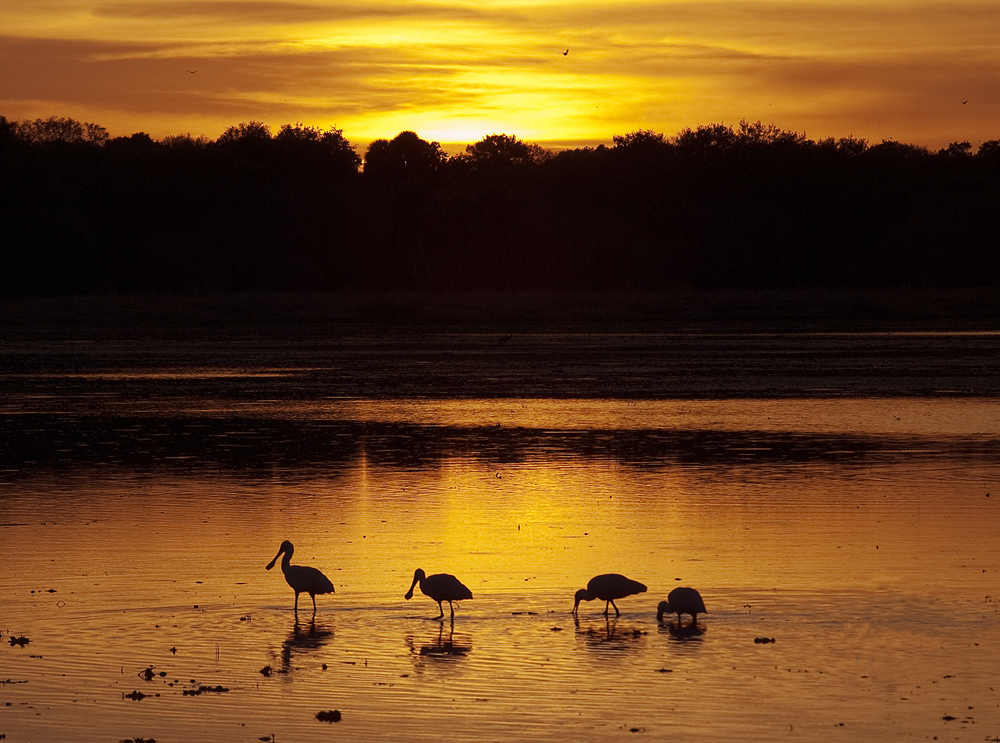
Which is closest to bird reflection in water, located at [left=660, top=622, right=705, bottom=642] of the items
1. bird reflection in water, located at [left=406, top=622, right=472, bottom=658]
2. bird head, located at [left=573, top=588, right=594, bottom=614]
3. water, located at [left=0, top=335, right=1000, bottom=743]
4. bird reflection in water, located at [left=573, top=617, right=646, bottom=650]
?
water, located at [left=0, top=335, right=1000, bottom=743]

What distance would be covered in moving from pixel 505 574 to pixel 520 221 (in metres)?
86.6

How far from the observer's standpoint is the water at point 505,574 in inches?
362

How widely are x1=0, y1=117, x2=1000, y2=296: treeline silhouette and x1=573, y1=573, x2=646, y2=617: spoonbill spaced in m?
79.0

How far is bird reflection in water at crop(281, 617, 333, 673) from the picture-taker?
10523mm

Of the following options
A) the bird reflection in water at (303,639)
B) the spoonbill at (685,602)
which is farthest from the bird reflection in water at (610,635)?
the bird reflection in water at (303,639)

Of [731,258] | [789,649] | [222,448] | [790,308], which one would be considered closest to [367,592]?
[789,649]

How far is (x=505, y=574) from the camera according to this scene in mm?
13180

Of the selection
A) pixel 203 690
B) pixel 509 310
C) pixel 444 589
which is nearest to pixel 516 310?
pixel 509 310

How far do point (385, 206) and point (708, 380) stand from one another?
6591 cm

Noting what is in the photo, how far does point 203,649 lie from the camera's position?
10664mm

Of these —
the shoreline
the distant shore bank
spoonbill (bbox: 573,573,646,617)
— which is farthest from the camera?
the distant shore bank

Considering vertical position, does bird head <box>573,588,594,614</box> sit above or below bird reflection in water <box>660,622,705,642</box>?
above

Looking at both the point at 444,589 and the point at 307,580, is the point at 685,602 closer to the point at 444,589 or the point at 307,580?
the point at 444,589

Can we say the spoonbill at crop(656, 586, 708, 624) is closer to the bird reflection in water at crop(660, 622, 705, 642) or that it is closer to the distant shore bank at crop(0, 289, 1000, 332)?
the bird reflection in water at crop(660, 622, 705, 642)
